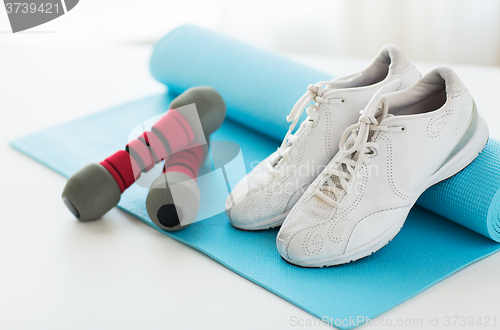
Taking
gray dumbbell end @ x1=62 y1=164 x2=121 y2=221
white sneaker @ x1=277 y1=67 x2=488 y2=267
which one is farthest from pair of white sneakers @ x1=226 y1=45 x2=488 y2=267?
gray dumbbell end @ x1=62 y1=164 x2=121 y2=221

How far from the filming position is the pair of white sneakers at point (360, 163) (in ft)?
3.04

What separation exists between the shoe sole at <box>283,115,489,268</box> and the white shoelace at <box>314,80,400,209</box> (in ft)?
0.31

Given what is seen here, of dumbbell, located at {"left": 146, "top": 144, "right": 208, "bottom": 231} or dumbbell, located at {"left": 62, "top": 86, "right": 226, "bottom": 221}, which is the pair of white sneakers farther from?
dumbbell, located at {"left": 62, "top": 86, "right": 226, "bottom": 221}

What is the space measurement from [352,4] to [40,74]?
5.03 ft

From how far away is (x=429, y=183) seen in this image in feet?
3.23

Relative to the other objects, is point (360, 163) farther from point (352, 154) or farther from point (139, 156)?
point (139, 156)

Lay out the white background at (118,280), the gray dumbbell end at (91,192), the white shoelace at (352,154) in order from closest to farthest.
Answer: the white background at (118,280) → the white shoelace at (352,154) → the gray dumbbell end at (91,192)

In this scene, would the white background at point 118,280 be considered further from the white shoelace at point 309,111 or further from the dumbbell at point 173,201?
the white shoelace at point 309,111

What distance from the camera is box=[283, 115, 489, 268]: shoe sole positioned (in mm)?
922

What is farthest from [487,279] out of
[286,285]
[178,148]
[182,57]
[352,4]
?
[352,4]

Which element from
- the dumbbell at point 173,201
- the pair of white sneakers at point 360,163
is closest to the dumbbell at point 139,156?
the dumbbell at point 173,201

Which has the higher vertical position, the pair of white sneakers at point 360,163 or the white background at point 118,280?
the pair of white sneakers at point 360,163

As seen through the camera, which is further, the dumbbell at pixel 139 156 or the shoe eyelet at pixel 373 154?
the dumbbell at pixel 139 156

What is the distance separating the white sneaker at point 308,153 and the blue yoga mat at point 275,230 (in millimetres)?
44
